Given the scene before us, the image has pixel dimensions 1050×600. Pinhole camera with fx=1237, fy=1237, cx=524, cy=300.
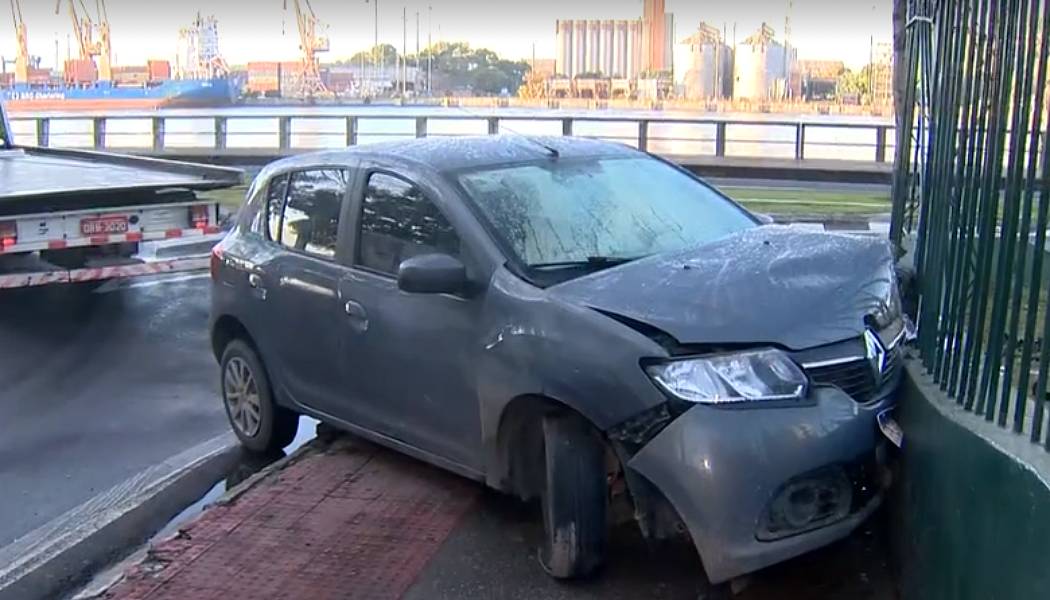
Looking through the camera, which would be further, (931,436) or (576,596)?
(576,596)

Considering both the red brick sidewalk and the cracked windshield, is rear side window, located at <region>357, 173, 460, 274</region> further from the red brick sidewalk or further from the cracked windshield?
the red brick sidewalk

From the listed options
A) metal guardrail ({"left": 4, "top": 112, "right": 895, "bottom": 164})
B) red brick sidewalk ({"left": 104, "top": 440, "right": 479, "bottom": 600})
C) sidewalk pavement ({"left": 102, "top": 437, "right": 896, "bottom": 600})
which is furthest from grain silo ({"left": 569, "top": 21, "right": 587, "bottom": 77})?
sidewalk pavement ({"left": 102, "top": 437, "right": 896, "bottom": 600})

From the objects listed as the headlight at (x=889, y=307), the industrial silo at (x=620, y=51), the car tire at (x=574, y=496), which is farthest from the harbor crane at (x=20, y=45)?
the headlight at (x=889, y=307)

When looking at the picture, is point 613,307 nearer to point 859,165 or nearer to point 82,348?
point 82,348

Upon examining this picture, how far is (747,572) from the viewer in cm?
429

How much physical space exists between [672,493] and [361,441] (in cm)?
294

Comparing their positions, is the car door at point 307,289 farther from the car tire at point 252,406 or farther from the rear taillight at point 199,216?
the rear taillight at point 199,216

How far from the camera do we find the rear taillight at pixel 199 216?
12.3 meters

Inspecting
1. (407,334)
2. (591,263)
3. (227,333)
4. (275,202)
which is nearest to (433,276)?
(407,334)

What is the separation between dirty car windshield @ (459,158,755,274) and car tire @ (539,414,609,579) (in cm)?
82

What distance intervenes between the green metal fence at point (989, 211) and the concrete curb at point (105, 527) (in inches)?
148

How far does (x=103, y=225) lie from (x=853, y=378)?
8.78m

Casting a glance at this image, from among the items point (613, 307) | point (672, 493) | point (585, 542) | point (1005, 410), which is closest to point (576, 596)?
point (585, 542)

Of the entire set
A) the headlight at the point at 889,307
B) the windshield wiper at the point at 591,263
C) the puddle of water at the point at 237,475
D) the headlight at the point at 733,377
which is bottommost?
the puddle of water at the point at 237,475
